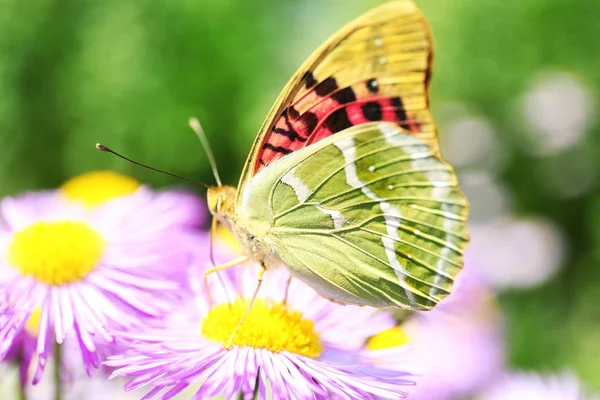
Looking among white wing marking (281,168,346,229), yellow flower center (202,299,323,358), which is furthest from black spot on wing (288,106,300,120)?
yellow flower center (202,299,323,358)

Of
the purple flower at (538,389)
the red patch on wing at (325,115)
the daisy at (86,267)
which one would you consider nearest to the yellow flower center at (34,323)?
the daisy at (86,267)

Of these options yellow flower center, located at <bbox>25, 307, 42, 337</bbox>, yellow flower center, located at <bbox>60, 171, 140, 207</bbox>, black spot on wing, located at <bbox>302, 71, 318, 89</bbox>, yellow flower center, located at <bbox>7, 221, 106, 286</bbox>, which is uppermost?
black spot on wing, located at <bbox>302, 71, 318, 89</bbox>

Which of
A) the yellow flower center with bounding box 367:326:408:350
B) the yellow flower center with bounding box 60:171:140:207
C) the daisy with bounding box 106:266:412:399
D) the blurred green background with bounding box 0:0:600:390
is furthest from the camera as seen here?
the blurred green background with bounding box 0:0:600:390

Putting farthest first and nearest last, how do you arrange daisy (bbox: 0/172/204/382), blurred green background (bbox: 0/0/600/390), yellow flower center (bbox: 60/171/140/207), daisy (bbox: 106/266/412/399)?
blurred green background (bbox: 0/0/600/390), yellow flower center (bbox: 60/171/140/207), daisy (bbox: 0/172/204/382), daisy (bbox: 106/266/412/399)

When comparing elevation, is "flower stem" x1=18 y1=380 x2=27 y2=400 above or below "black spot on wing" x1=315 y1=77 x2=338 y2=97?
below

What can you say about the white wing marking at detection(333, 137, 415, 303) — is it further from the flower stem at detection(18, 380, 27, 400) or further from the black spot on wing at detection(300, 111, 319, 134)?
the flower stem at detection(18, 380, 27, 400)

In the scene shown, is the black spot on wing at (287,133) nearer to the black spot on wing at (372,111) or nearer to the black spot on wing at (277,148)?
the black spot on wing at (277,148)

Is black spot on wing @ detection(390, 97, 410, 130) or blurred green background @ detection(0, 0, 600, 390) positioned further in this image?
blurred green background @ detection(0, 0, 600, 390)
